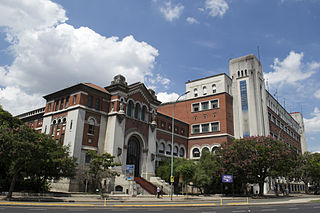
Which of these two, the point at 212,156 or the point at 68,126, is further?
the point at 212,156

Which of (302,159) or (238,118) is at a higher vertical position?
(238,118)

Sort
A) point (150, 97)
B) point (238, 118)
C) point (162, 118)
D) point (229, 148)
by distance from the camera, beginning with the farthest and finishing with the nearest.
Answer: point (238, 118), point (162, 118), point (150, 97), point (229, 148)

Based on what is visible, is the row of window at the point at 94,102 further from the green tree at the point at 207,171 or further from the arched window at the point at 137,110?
the green tree at the point at 207,171

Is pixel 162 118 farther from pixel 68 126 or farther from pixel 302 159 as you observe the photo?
pixel 302 159

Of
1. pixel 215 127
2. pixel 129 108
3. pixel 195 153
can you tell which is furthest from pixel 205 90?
pixel 129 108

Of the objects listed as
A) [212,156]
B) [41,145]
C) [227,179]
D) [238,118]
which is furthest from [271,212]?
[238,118]

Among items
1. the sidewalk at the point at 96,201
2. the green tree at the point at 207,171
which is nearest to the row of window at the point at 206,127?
the green tree at the point at 207,171

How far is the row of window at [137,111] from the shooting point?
139 ft

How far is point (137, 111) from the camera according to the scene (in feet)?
144

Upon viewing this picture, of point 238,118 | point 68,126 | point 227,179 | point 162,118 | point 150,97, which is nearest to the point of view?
point 227,179

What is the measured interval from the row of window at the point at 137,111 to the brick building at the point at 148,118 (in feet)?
0.11

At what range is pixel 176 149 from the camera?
182 ft

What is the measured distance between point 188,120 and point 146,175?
76.7 ft

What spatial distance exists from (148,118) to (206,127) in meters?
18.9
